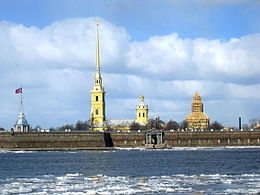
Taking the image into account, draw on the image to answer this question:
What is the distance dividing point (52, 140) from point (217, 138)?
3935 cm

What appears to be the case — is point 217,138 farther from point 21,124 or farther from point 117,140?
point 21,124

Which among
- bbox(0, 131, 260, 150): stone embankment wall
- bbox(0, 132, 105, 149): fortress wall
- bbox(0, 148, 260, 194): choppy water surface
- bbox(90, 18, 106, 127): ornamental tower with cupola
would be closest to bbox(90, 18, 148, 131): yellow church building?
bbox(90, 18, 106, 127): ornamental tower with cupola

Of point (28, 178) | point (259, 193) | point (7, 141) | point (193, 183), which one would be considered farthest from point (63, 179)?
point (7, 141)

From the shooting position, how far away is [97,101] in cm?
17925

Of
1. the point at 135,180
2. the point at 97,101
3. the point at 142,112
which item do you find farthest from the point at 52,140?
the point at 135,180

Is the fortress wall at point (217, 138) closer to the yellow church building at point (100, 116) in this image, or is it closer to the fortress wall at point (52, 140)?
the fortress wall at point (52, 140)

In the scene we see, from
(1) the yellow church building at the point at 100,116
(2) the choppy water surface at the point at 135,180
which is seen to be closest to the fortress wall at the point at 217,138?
(1) the yellow church building at the point at 100,116

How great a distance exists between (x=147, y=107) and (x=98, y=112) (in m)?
15.8

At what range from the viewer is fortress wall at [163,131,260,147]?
149 m

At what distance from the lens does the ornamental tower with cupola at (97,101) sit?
7018 inches

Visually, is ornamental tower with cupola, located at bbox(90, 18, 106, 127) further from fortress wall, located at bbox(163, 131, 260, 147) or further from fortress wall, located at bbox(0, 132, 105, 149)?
fortress wall, located at bbox(163, 131, 260, 147)

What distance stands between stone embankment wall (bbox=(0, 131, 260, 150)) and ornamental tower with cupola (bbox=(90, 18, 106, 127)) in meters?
27.8

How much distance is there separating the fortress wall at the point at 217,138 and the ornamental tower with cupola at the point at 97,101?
34948 millimetres

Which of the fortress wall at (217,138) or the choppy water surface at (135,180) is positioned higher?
the fortress wall at (217,138)
